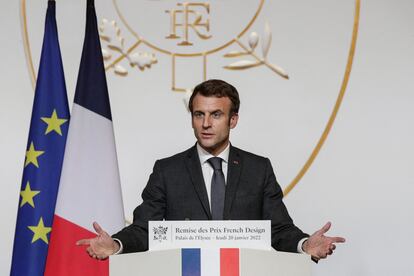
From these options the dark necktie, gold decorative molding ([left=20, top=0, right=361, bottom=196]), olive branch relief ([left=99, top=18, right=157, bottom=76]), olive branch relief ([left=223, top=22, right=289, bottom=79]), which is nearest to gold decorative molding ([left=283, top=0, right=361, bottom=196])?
gold decorative molding ([left=20, top=0, right=361, bottom=196])

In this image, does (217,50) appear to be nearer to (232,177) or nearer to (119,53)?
(119,53)

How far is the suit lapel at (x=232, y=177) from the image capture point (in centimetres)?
263

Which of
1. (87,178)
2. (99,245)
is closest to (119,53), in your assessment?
(87,178)

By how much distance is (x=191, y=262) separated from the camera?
2.04 m

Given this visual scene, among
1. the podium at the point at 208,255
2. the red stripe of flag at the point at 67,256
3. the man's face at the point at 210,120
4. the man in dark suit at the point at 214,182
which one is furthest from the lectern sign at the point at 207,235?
the red stripe of flag at the point at 67,256

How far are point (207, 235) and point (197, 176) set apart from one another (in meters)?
0.62

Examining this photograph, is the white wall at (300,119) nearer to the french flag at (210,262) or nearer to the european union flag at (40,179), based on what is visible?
the european union flag at (40,179)

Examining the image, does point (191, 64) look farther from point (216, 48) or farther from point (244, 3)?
point (244, 3)

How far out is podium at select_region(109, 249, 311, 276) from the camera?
204cm

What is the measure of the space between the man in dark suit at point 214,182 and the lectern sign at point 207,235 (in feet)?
1.49

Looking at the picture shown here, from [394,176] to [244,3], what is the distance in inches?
53.8

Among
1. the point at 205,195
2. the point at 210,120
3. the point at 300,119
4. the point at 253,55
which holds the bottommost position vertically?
the point at 205,195

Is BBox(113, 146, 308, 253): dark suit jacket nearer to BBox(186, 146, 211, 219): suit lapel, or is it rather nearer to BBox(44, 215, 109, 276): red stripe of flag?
BBox(186, 146, 211, 219): suit lapel

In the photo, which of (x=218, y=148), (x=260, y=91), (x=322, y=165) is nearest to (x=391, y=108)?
(x=322, y=165)
